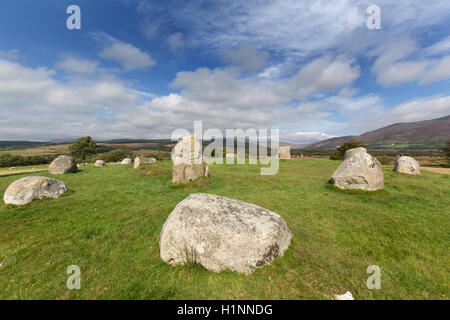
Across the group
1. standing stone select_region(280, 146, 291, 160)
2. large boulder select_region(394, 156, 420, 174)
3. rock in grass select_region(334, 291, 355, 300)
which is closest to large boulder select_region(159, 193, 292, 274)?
rock in grass select_region(334, 291, 355, 300)

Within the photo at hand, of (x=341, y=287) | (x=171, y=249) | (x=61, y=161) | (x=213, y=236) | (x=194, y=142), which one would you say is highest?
(x=194, y=142)

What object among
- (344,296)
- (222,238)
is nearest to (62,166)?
(222,238)

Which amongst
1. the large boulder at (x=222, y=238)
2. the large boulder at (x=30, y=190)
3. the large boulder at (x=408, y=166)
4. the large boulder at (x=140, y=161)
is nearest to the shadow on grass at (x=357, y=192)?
the large boulder at (x=222, y=238)

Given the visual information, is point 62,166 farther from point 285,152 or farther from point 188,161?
point 285,152

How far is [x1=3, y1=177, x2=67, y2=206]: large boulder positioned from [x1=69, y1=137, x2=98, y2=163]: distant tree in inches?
A: 1566

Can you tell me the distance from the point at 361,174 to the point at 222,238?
13288mm

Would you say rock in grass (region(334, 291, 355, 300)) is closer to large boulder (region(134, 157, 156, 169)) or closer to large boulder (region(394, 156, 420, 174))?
large boulder (region(394, 156, 420, 174))

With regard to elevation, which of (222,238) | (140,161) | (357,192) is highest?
(140,161)

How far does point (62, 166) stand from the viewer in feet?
74.2

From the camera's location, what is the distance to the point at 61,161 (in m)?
23.0

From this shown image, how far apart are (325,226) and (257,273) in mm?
5307

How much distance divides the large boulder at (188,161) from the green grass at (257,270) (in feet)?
15.1
